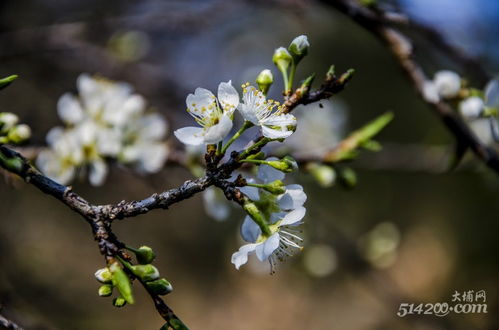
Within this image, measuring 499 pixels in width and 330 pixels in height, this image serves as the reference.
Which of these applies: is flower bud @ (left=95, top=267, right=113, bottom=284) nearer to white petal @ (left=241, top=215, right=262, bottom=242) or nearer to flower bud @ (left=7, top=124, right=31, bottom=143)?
white petal @ (left=241, top=215, right=262, bottom=242)

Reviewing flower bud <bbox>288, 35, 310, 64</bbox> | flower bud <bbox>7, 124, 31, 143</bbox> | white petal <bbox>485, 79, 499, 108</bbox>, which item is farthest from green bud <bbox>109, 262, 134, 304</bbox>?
white petal <bbox>485, 79, 499, 108</bbox>

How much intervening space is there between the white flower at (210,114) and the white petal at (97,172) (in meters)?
0.63

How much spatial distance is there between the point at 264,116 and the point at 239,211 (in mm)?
5306

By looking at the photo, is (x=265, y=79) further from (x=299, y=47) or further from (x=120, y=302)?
(x=120, y=302)

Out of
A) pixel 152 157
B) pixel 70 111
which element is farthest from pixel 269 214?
pixel 70 111

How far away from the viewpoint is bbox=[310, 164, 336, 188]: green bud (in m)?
1.29

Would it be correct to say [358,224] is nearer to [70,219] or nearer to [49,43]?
[70,219]

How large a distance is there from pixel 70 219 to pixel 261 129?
5.43 meters

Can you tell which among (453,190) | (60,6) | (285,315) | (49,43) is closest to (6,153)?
(49,43)

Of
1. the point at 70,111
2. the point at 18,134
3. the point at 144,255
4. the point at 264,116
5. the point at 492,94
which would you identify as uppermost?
the point at 70,111

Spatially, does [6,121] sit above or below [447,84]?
above

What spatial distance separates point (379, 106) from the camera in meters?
8.98

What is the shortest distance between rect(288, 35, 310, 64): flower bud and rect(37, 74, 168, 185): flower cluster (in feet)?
2.47

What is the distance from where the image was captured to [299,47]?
0.93 metres
